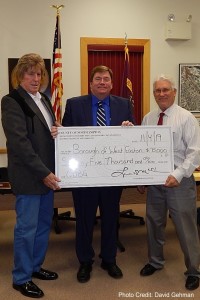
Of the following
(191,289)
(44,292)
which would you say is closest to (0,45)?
(44,292)

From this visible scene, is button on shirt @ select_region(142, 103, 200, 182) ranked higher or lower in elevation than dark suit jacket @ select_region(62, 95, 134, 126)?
lower

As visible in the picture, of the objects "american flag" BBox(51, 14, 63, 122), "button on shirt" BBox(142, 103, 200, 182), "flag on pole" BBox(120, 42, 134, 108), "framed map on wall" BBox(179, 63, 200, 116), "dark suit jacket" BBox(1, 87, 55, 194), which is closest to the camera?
"dark suit jacket" BBox(1, 87, 55, 194)

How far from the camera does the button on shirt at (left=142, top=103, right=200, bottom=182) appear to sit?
91.4 inches

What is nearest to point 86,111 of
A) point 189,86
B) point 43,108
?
point 43,108

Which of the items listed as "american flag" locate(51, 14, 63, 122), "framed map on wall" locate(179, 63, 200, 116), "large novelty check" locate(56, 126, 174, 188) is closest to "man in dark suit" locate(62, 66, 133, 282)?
"large novelty check" locate(56, 126, 174, 188)

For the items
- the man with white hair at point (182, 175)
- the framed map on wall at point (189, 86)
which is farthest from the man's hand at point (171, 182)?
the framed map on wall at point (189, 86)

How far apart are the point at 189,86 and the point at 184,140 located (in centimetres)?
309

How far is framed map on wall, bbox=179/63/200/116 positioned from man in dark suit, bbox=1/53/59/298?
3.31 meters

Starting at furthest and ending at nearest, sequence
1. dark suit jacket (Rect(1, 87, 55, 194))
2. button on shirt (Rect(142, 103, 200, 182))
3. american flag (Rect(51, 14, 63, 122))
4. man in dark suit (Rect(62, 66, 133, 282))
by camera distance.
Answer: american flag (Rect(51, 14, 63, 122)) < man in dark suit (Rect(62, 66, 133, 282)) < button on shirt (Rect(142, 103, 200, 182)) < dark suit jacket (Rect(1, 87, 55, 194))

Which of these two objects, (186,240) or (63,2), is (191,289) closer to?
(186,240)

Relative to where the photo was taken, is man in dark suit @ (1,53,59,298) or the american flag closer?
Answer: man in dark suit @ (1,53,59,298)

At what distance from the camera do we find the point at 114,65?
16.8ft

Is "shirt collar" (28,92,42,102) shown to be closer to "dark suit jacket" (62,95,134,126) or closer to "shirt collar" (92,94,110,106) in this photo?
"dark suit jacket" (62,95,134,126)

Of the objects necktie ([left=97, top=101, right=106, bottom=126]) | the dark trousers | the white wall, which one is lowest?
the dark trousers
